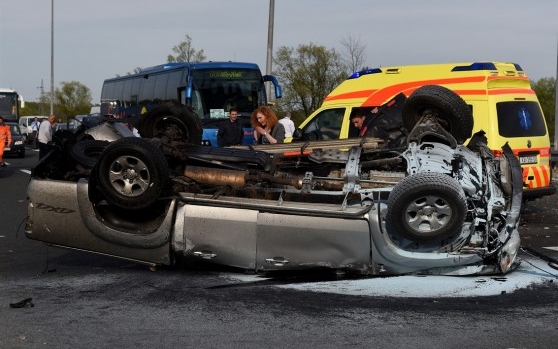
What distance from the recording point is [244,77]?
23.1 m

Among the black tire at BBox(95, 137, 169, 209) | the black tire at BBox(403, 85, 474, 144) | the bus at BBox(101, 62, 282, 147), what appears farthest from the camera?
the bus at BBox(101, 62, 282, 147)

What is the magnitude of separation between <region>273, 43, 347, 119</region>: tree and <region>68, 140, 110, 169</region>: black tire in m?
25.6

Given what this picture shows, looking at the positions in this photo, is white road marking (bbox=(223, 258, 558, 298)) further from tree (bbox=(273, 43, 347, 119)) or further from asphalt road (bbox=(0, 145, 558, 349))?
tree (bbox=(273, 43, 347, 119))

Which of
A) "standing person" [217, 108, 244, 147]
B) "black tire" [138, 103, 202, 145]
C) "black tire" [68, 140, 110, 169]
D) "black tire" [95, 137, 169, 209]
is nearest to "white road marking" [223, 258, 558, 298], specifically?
"black tire" [95, 137, 169, 209]

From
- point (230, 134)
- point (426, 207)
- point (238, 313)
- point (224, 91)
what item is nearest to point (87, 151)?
point (238, 313)

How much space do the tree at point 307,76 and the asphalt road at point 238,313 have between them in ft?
86.4

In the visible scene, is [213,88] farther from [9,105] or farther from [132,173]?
[9,105]

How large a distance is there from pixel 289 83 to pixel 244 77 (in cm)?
1163

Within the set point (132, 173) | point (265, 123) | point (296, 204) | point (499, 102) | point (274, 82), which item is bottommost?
point (296, 204)

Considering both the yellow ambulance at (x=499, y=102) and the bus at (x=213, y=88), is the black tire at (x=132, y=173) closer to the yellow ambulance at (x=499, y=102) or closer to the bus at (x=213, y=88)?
the yellow ambulance at (x=499, y=102)

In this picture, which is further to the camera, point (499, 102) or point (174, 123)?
point (499, 102)

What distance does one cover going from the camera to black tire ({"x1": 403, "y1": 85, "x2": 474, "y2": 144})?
7984 mm

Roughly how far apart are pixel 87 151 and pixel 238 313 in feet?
9.09

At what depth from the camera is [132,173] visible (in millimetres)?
7219
